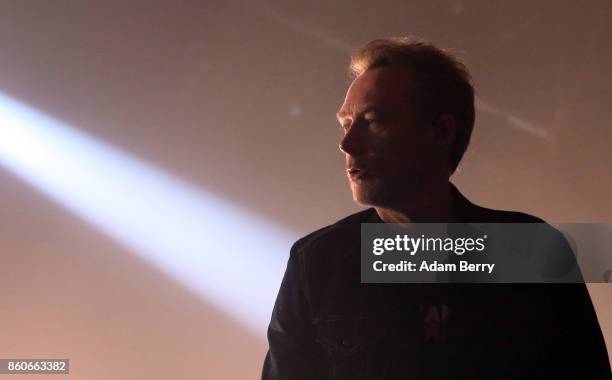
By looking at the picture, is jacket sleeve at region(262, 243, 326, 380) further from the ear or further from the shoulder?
the ear

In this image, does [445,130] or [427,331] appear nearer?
[427,331]

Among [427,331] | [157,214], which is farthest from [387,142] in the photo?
[157,214]

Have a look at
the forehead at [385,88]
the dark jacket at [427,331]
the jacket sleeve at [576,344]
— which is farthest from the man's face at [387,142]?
the jacket sleeve at [576,344]

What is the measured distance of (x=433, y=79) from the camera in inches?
37.9

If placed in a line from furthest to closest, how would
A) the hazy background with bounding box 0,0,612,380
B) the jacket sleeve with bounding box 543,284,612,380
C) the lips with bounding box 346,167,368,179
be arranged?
the hazy background with bounding box 0,0,612,380
the lips with bounding box 346,167,368,179
the jacket sleeve with bounding box 543,284,612,380

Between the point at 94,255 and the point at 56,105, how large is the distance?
370mm

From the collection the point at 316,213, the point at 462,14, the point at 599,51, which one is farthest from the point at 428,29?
the point at 316,213

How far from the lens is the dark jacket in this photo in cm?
87

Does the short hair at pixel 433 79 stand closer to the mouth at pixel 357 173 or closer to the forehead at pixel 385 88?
the forehead at pixel 385 88

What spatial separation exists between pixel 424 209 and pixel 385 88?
0.22 m

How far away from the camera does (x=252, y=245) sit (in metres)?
1.25

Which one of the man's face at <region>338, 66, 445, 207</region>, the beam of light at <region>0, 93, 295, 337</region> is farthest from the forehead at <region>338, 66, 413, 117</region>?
the beam of light at <region>0, 93, 295, 337</region>

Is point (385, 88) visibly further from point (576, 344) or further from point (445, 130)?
point (576, 344)

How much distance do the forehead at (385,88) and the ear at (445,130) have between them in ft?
0.26
